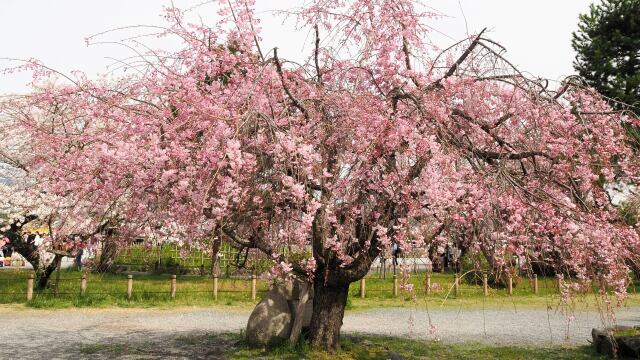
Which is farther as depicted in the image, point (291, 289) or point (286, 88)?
point (291, 289)

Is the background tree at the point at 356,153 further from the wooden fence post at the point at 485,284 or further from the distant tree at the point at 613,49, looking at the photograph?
the distant tree at the point at 613,49

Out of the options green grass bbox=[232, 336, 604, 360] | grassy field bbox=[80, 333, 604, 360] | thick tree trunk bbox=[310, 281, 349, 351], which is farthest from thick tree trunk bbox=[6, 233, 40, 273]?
thick tree trunk bbox=[310, 281, 349, 351]

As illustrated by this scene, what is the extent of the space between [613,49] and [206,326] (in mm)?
20152

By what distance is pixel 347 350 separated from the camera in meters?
9.35

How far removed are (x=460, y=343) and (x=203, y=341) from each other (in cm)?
515

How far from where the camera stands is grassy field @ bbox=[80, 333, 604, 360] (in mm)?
9141

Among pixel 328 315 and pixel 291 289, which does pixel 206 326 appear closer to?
pixel 291 289

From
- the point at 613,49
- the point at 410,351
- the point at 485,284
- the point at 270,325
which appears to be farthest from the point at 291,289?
the point at 613,49

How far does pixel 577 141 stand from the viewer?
7035 millimetres

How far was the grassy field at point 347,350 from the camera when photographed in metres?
9.14

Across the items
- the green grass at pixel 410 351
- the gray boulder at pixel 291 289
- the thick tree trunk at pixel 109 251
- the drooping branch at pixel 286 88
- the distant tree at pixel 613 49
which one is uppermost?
the distant tree at pixel 613 49

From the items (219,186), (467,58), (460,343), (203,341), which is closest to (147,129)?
(219,186)

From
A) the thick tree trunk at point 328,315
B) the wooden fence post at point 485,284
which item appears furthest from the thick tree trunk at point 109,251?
the wooden fence post at point 485,284

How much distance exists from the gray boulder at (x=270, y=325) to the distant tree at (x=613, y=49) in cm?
1785
